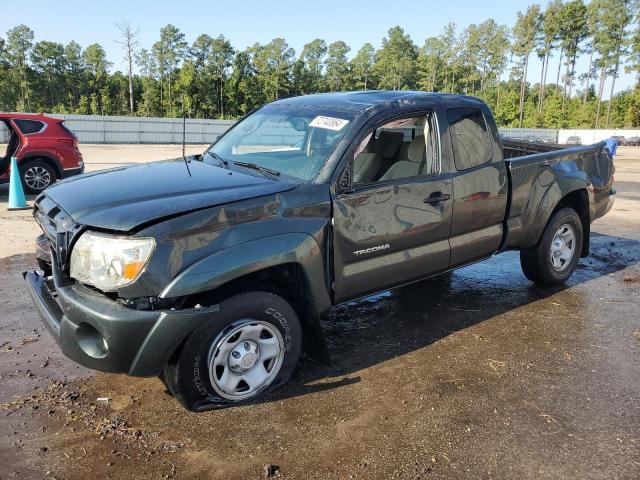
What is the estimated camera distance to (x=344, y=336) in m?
4.34

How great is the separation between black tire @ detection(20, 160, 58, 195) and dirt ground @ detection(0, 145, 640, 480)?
20.9 feet

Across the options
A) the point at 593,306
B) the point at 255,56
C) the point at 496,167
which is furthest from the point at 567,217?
the point at 255,56

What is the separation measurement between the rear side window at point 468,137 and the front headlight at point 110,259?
259cm

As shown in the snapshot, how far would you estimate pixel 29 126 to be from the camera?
10.5m

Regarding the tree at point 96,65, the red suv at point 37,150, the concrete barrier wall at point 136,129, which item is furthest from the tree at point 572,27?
the red suv at point 37,150

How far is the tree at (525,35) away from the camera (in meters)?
73.2

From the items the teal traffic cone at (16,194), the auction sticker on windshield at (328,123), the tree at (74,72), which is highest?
the tree at (74,72)

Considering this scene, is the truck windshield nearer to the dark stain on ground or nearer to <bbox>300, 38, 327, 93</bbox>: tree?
the dark stain on ground

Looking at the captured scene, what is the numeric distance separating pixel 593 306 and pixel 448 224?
80.5 inches

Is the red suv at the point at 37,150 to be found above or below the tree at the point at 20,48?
below

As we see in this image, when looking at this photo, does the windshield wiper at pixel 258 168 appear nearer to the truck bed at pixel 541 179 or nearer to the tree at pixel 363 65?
the truck bed at pixel 541 179

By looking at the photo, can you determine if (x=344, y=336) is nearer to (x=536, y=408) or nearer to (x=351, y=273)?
(x=351, y=273)

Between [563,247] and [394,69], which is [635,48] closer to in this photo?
[394,69]

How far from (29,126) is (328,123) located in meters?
8.88
